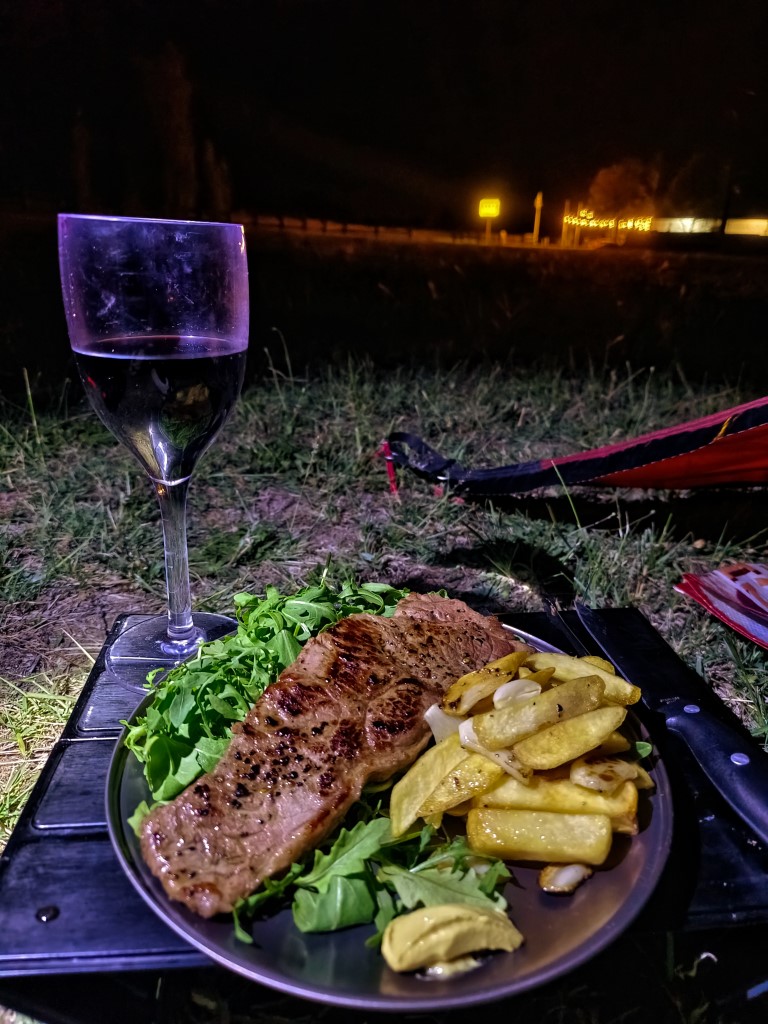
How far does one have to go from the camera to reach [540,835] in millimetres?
927

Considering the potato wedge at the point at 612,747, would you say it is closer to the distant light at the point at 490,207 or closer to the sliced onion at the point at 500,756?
the sliced onion at the point at 500,756

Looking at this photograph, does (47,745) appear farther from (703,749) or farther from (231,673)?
(703,749)

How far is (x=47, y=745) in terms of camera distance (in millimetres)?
1655

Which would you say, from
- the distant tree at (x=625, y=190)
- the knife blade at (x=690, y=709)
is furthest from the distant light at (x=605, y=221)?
the knife blade at (x=690, y=709)

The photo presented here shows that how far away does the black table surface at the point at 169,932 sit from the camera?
95cm

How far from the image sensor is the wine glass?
3.90ft

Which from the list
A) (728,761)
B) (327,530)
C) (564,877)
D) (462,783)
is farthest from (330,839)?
(327,530)

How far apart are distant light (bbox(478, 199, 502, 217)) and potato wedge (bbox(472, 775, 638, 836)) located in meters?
4.85

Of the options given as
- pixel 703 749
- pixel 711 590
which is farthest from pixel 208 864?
pixel 711 590

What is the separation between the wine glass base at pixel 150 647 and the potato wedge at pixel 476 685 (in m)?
0.56

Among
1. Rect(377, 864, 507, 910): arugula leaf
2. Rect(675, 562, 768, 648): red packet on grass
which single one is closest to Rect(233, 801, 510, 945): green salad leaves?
Rect(377, 864, 507, 910): arugula leaf

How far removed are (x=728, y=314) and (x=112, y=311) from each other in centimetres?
488

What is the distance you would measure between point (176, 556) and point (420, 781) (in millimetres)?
664

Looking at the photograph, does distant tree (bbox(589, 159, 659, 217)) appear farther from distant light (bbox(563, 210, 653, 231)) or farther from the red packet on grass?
the red packet on grass
